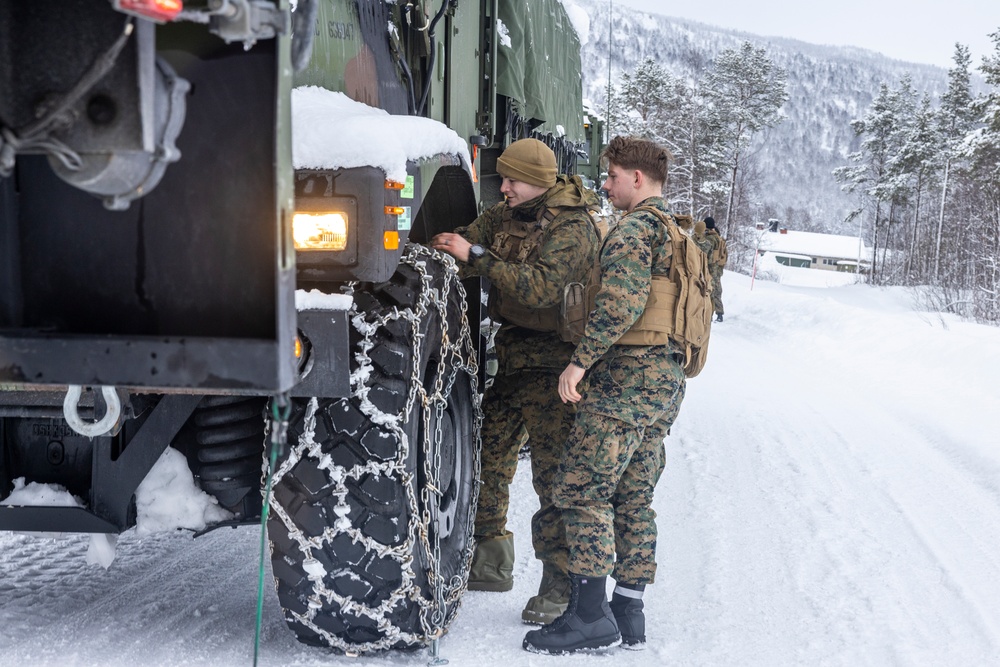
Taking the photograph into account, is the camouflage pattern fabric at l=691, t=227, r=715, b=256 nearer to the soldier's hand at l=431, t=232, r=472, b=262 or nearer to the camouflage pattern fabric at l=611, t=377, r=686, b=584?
the camouflage pattern fabric at l=611, t=377, r=686, b=584

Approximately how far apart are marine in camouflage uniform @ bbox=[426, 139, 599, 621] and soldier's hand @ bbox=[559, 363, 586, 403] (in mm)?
405

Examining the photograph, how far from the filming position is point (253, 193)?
2119 millimetres

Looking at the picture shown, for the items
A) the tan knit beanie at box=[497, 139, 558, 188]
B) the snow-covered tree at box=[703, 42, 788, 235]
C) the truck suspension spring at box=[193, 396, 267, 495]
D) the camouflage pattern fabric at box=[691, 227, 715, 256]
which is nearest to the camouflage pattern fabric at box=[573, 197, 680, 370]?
the tan knit beanie at box=[497, 139, 558, 188]

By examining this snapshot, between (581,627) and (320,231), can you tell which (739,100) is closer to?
(581,627)

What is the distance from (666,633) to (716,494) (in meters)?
2.05

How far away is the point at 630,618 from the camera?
379 centimetres

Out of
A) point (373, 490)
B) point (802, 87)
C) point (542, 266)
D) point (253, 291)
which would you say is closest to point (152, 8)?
point (253, 291)

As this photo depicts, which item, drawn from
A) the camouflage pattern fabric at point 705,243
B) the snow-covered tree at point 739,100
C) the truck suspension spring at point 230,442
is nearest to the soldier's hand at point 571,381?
the truck suspension spring at point 230,442

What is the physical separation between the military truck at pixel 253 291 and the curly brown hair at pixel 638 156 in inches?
24.5

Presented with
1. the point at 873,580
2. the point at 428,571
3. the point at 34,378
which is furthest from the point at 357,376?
the point at 873,580

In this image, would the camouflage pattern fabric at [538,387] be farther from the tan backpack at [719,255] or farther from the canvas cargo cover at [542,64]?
the tan backpack at [719,255]

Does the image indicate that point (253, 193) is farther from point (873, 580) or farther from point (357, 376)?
point (873, 580)

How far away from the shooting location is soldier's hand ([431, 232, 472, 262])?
3932mm

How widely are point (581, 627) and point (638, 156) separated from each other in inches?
71.2
